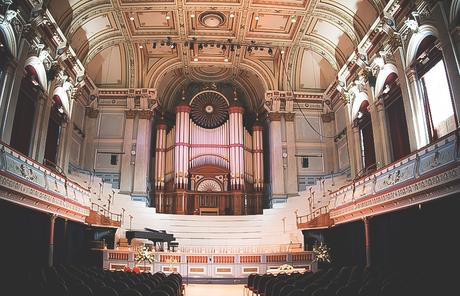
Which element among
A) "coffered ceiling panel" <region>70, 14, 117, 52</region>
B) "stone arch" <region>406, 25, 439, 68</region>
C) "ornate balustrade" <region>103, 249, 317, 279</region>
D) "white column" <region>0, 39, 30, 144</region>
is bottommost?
"ornate balustrade" <region>103, 249, 317, 279</region>

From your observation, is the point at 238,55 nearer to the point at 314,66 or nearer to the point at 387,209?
the point at 314,66

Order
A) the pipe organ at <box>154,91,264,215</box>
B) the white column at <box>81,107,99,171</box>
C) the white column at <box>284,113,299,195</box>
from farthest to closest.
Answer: the pipe organ at <box>154,91,264,215</box>
the white column at <box>284,113,299,195</box>
the white column at <box>81,107,99,171</box>

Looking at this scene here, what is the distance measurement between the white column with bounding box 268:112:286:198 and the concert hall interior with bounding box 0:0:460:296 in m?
0.08

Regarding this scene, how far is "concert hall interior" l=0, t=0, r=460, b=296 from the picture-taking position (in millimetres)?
9367

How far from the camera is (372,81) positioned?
47.7 feet

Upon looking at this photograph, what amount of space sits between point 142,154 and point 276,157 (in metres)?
7.01

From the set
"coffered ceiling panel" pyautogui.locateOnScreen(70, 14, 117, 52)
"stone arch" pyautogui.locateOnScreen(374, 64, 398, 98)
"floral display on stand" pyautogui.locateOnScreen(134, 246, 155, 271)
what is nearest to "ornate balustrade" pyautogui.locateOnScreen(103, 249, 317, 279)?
"floral display on stand" pyautogui.locateOnScreen(134, 246, 155, 271)

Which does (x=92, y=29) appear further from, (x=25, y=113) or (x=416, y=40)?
(x=416, y=40)

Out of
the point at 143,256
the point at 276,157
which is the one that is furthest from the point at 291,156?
the point at 143,256

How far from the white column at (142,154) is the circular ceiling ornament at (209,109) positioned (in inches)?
119

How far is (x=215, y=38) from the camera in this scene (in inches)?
717

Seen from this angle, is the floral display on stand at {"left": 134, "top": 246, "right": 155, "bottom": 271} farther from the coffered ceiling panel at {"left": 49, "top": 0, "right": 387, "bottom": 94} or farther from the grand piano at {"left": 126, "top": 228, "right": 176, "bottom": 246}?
the coffered ceiling panel at {"left": 49, "top": 0, "right": 387, "bottom": 94}

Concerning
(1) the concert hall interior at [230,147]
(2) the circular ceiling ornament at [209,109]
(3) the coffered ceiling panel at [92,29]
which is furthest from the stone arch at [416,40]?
(3) the coffered ceiling panel at [92,29]

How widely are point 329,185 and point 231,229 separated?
521 cm
